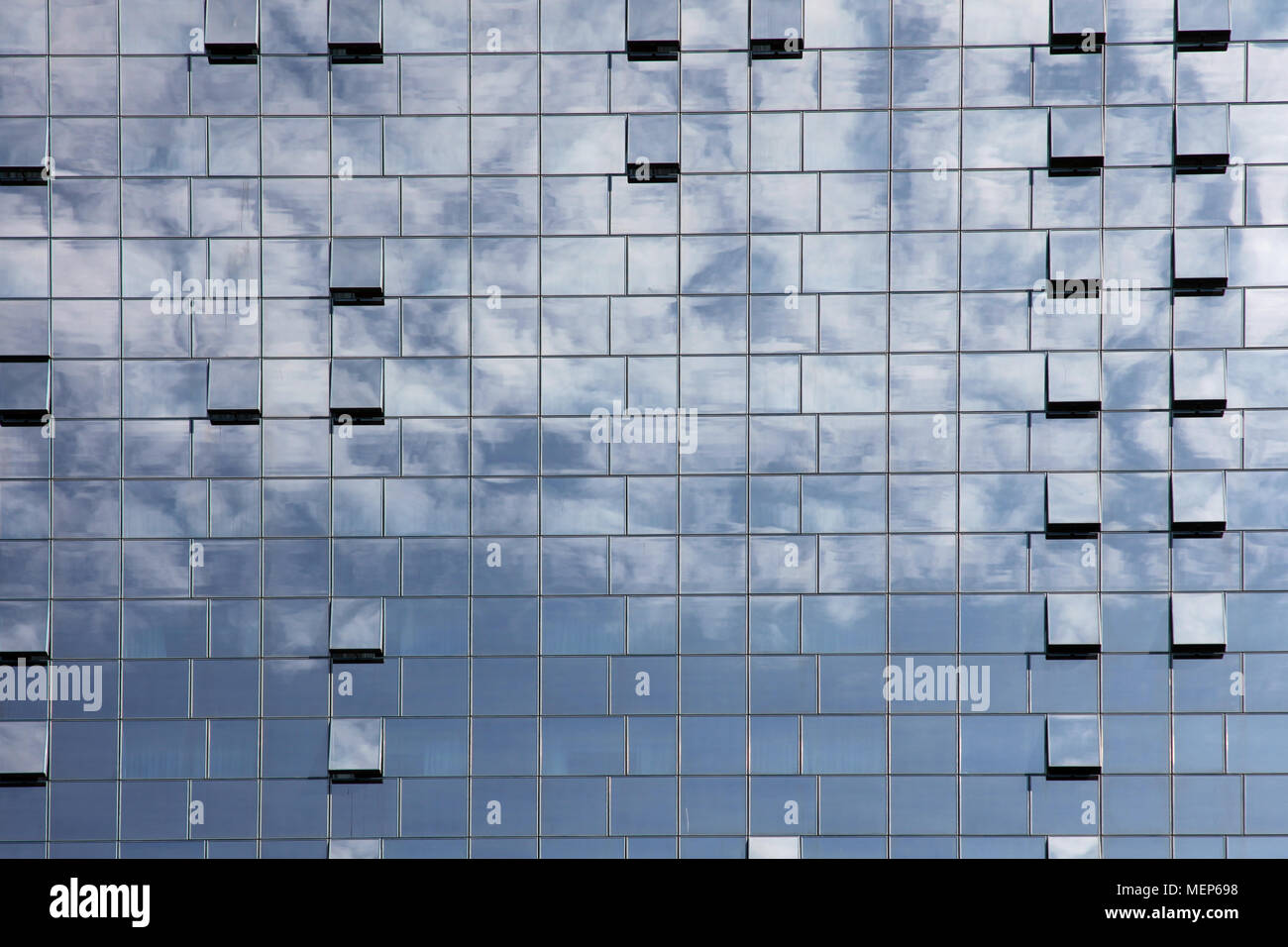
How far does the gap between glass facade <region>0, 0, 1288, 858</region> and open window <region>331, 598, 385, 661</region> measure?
0.13 ft

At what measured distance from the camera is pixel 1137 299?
→ 13727 millimetres

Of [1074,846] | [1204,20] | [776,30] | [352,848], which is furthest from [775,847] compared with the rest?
[1204,20]

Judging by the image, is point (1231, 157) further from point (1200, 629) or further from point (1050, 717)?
point (1050, 717)

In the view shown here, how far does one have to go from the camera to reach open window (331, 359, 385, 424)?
13766mm

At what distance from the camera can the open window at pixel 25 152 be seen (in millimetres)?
13844

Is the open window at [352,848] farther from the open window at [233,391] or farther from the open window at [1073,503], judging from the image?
the open window at [1073,503]

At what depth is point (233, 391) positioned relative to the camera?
1377 centimetres

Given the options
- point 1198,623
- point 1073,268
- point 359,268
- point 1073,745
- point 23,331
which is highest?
point 359,268

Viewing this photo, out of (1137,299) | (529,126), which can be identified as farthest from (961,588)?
(529,126)

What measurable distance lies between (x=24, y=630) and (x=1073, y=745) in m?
14.3

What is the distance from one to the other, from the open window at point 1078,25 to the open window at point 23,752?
1668cm

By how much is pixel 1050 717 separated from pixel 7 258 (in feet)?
50.9

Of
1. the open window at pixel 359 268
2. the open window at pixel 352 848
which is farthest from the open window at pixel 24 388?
the open window at pixel 352 848

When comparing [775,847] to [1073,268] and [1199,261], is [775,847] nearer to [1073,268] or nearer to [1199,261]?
[1073,268]
